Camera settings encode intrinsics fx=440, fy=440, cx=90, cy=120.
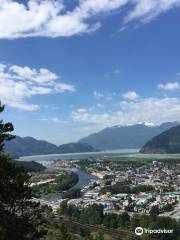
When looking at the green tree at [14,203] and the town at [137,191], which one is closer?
the green tree at [14,203]

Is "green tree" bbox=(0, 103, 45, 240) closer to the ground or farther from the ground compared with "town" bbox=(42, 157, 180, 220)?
farther from the ground

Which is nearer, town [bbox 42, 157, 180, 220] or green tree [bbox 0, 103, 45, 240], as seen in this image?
green tree [bbox 0, 103, 45, 240]

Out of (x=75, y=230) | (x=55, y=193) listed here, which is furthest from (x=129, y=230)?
(x=55, y=193)

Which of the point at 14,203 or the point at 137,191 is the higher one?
the point at 14,203

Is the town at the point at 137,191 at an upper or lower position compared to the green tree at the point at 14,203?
lower

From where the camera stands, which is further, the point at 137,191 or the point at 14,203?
the point at 137,191

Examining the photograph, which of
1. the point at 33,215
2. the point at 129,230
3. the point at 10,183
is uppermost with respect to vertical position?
the point at 10,183

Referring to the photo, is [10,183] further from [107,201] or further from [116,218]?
[107,201]

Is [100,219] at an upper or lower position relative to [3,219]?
lower
